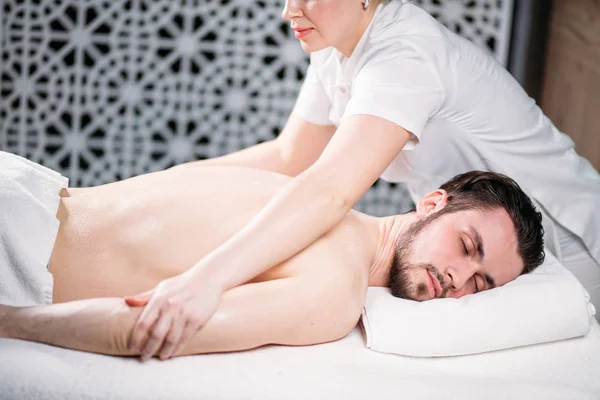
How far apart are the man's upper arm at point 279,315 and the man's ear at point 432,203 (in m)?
0.42

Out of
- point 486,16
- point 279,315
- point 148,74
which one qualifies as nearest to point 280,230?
point 279,315

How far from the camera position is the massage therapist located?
1.59 meters

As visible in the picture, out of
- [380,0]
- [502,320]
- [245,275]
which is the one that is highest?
[380,0]

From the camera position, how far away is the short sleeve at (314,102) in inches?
92.5

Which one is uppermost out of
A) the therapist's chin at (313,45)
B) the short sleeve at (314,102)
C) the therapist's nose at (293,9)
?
the therapist's nose at (293,9)

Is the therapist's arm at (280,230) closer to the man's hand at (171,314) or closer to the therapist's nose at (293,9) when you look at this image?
the man's hand at (171,314)

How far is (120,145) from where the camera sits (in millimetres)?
3730

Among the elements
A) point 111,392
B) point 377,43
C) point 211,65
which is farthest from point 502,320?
point 211,65

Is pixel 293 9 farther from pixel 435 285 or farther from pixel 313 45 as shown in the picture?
pixel 435 285

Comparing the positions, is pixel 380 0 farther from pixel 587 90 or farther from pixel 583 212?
→ pixel 587 90

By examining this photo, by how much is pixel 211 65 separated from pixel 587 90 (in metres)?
1.69

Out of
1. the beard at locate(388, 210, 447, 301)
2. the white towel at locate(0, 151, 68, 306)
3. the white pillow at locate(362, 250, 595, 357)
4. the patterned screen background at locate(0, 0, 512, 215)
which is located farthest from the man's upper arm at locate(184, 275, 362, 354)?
the patterned screen background at locate(0, 0, 512, 215)

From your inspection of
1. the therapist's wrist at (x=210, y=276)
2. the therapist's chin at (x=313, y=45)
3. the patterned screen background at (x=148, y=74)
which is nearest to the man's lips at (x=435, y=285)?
the therapist's wrist at (x=210, y=276)

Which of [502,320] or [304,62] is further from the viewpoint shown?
[304,62]
